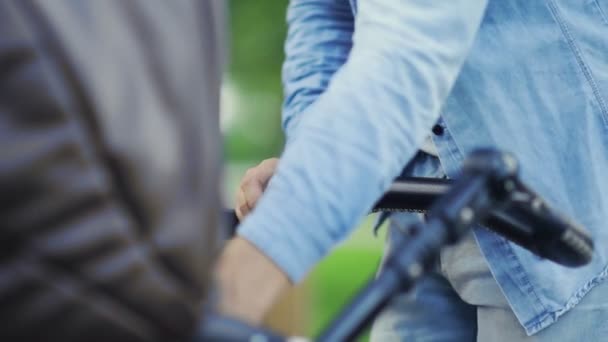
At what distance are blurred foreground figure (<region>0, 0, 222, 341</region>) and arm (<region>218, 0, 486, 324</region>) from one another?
0.75ft

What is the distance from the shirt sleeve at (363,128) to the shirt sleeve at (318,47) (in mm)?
545

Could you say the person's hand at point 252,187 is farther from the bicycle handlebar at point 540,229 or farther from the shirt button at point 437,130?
the bicycle handlebar at point 540,229

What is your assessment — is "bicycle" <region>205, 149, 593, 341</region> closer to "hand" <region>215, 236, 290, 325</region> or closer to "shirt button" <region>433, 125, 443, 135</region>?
"hand" <region>215, 236, 290, 325</region>

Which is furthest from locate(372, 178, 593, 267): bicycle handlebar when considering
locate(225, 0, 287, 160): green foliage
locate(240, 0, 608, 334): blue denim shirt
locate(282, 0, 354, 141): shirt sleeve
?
locate(225, 0, 287, 160): green foliage

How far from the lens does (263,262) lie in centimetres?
93

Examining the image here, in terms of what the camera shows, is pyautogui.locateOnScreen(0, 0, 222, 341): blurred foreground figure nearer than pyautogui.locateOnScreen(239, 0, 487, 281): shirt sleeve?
Yes

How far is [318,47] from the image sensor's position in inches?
65.1

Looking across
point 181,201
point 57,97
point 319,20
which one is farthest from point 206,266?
point 319,20

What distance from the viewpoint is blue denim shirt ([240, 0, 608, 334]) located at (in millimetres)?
955

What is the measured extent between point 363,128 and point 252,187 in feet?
1.40

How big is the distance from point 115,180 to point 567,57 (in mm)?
839

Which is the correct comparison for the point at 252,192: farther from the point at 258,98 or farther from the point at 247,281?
the point at 258,98

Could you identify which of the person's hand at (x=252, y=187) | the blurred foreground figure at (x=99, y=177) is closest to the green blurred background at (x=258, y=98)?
the person's hand at (x=252, y=187)

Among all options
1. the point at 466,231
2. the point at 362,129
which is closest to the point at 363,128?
the point at 362,129
